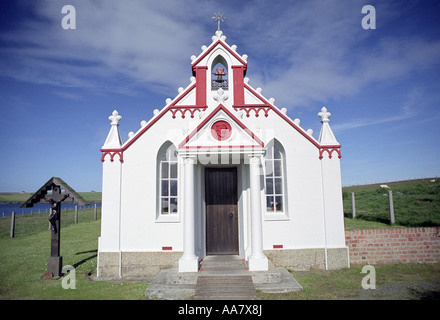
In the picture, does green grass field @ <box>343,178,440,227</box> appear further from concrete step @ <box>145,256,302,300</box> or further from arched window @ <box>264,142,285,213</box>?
concrete step @ <box>145,256,302,300</box>

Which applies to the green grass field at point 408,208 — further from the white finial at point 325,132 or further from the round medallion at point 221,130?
the round medallion at point 221,130

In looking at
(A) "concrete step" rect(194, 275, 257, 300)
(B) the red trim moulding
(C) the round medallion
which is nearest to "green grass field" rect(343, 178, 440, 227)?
(B) the red trim moulding

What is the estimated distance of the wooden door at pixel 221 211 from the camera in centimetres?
874

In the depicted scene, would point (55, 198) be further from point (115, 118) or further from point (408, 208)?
point (408, 208)

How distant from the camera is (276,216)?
8.90 m

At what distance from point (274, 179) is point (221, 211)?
2253mm

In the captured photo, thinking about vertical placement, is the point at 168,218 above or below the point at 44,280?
above

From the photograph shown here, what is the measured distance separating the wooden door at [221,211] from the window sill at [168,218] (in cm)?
108

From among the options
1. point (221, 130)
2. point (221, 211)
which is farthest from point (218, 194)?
point (221, 130)

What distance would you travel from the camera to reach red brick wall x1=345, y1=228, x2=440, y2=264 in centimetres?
884

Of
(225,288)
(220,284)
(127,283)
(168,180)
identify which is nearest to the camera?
(225,288)

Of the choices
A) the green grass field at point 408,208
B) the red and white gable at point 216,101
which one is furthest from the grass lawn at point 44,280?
the green grass field at point 408,208

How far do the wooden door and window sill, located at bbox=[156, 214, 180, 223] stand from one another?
3.53 ft
